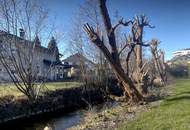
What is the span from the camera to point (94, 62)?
49.7 metres

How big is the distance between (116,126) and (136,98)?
9860 millimetres

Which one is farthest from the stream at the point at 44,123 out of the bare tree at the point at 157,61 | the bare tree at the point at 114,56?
the bare tree at the point at 157,61

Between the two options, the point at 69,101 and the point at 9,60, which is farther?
the point at 69,101

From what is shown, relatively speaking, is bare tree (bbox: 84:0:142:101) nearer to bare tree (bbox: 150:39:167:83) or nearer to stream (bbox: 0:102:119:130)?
stream (bbox: 0:102:119:130)

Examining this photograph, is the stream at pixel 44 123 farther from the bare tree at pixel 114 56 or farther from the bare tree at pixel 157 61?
the bare tree at pixel 157 61

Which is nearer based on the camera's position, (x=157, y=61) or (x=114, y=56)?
(x=114, y=56)

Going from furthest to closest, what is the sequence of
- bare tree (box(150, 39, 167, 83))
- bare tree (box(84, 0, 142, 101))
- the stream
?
bare tree (box(150, 39, 167, 83))
bare tree (box(84, 0, 142, 101))
the stream

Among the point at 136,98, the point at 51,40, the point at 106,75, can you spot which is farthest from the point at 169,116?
the point at 106,75

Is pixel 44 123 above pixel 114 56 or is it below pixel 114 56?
below

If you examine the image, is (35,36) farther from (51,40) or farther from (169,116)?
(169,116)

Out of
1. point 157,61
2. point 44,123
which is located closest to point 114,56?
point 44,123

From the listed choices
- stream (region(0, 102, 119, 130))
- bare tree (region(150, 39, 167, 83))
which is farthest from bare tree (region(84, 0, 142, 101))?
bare tree (region(150, 39, 167, 83))

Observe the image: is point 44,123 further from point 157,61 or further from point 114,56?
point 157,61

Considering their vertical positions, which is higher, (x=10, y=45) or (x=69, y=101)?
(x=10, y=45)
